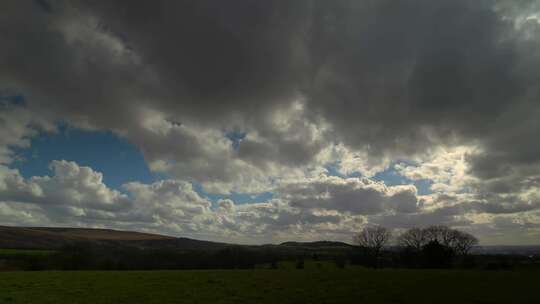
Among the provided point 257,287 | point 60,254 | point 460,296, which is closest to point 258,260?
point 60,254

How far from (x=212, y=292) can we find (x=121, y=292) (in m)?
8.27

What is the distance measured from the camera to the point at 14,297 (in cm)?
2602

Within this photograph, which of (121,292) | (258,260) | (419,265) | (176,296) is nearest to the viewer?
(176,296)

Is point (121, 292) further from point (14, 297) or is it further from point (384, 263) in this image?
point (384, 263)

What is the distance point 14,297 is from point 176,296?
12.8m

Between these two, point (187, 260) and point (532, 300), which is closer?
point (532, 300)

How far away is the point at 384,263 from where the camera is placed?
94438mm

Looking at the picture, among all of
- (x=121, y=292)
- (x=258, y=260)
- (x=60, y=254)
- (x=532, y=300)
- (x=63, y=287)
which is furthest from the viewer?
(x=258, y=260)

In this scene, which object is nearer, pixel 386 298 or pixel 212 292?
pixel 386 298

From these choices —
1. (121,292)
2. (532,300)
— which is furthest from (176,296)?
(532,300)

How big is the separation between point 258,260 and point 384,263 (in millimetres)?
39451

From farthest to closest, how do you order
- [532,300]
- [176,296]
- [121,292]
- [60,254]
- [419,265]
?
[419,265], [60,254], [121,292], [176,296], [532,300]

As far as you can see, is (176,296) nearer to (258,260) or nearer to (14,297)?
(14,297)

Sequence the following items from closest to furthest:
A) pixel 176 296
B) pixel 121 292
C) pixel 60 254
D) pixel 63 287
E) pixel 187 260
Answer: pixel 176 296 → pixel 121 292 → pixel 63 287 → pixel 60 254 → pixel 187 260
